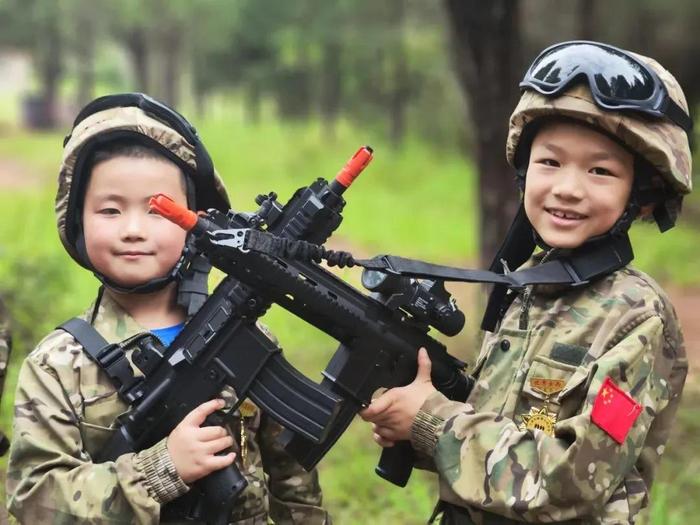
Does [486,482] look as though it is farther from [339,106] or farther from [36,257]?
[339,106]

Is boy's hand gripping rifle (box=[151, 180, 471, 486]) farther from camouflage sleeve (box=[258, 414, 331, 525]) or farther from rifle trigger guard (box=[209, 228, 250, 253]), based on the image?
camouflage sleeve (box=[258, 414, 331, 525])

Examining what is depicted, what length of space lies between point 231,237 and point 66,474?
29.2 inches

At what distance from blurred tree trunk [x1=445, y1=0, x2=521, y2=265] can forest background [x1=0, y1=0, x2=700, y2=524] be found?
10 mm

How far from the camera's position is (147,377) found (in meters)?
2.46

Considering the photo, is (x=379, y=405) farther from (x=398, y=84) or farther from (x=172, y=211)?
Result: (x=398, y=84)

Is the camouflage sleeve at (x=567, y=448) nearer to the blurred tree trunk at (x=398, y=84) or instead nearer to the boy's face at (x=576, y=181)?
the boy's face at (x=576, y=181)

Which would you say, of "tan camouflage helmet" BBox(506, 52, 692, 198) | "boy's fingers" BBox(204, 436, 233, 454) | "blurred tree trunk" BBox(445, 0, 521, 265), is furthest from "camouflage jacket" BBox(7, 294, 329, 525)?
"blurred tree trunk" BBox(445, 0, 521, 265)

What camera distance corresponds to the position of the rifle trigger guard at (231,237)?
2213mm

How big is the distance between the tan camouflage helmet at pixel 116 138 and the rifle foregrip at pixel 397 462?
97 cm

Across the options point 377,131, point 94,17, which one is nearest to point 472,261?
point 377,131

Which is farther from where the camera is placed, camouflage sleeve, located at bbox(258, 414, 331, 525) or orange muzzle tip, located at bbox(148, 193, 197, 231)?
camouflage sleeve, located at bbox(258, 414, 331, 525)

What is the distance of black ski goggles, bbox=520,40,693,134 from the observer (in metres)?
2.28

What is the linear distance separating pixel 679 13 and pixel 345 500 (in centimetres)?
1145

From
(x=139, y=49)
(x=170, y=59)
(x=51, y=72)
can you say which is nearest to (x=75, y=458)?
(x=170, y=59)
